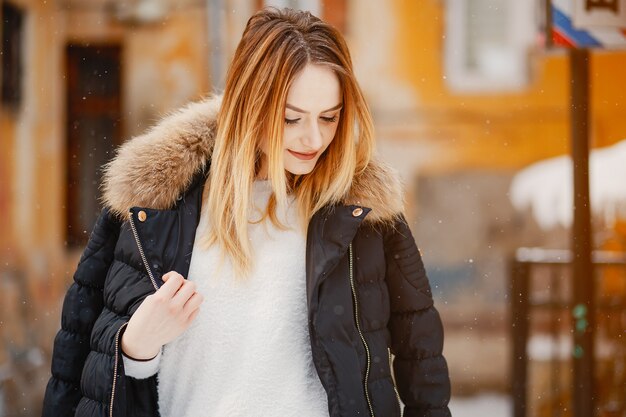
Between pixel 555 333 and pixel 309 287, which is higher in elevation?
pixel 309 287

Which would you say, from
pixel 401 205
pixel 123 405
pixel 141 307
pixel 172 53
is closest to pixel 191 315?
pixel 141 307

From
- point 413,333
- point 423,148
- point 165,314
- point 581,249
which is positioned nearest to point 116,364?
point 165,314

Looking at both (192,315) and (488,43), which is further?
(488,43)

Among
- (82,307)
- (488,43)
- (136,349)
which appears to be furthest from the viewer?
(488,43)

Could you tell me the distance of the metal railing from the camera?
4.18 m

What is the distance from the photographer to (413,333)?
210 cm

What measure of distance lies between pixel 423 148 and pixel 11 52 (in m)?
2.25

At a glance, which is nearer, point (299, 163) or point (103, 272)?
point (299, 163)

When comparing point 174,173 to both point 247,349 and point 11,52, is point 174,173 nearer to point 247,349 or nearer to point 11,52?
point 247,349

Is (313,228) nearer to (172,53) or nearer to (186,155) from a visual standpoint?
(186,155)

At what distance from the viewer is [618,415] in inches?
164

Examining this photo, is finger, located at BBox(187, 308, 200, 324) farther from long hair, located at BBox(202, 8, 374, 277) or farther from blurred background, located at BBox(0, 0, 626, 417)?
blurred background, located at BBox(0, 0, 626, 417)

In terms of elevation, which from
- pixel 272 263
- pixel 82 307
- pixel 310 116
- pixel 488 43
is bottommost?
pixel 82 307

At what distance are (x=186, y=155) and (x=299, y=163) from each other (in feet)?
1.04
